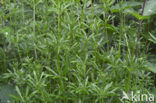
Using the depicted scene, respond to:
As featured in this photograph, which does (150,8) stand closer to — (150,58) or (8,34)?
(150,58)

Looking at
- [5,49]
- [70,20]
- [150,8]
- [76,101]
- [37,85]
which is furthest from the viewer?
[150,8]

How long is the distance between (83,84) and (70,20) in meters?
0.58

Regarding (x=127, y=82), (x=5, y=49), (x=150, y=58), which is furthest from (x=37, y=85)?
(x=150, y=58)

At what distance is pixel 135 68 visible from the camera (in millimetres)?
1446

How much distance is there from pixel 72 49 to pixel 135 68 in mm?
441

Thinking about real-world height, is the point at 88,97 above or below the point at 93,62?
below

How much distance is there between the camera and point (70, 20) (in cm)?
175

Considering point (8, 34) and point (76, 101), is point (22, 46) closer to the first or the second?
point (8, 34)

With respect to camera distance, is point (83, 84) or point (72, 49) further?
point (72, 49)

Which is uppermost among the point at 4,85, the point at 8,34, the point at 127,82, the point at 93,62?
the point at 8,34

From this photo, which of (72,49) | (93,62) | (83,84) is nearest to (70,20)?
(72,49)

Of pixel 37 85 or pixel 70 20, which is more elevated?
pixel 70 20

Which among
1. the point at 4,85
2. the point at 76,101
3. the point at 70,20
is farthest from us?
the point at 4,85

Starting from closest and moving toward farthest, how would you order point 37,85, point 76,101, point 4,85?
point 37,85 < point 76,101 < point 4,85
